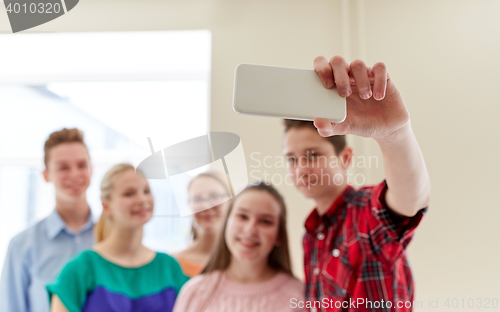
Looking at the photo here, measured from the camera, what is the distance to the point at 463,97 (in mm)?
698

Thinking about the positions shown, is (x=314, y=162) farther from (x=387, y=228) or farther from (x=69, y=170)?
(x=69, y=170)

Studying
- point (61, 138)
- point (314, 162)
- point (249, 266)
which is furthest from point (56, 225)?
point (314, 162)

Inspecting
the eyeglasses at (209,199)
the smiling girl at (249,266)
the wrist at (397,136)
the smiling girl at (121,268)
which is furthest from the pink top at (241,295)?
the wrist at (397,136)

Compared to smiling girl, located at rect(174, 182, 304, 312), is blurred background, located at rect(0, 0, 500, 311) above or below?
above

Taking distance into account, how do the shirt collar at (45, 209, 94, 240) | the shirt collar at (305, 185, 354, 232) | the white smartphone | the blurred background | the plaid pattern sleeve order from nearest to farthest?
the white smartphone → the plaid pattern sleeve → the shirt collar at (305, 185, 354, 232) → the blurred background → the shirt collar at (45, 209, 94, 240)

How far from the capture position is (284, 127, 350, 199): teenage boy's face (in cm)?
58

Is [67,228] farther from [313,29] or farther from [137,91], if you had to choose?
[313,29]

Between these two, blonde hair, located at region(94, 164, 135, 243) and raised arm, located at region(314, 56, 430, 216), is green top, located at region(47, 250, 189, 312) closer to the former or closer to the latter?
blonde hair, located at region(94, 164, 135, 243)

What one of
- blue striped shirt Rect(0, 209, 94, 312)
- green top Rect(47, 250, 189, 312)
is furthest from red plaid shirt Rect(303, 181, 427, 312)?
blue striped shirt Rect(0, 209, 94, 312)

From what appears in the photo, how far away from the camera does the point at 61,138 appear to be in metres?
0.85

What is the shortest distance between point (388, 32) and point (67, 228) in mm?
863

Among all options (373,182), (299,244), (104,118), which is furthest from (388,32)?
(104,118)

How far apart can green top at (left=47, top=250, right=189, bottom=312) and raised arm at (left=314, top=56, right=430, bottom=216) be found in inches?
18.4

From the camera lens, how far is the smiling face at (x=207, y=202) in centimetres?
75
